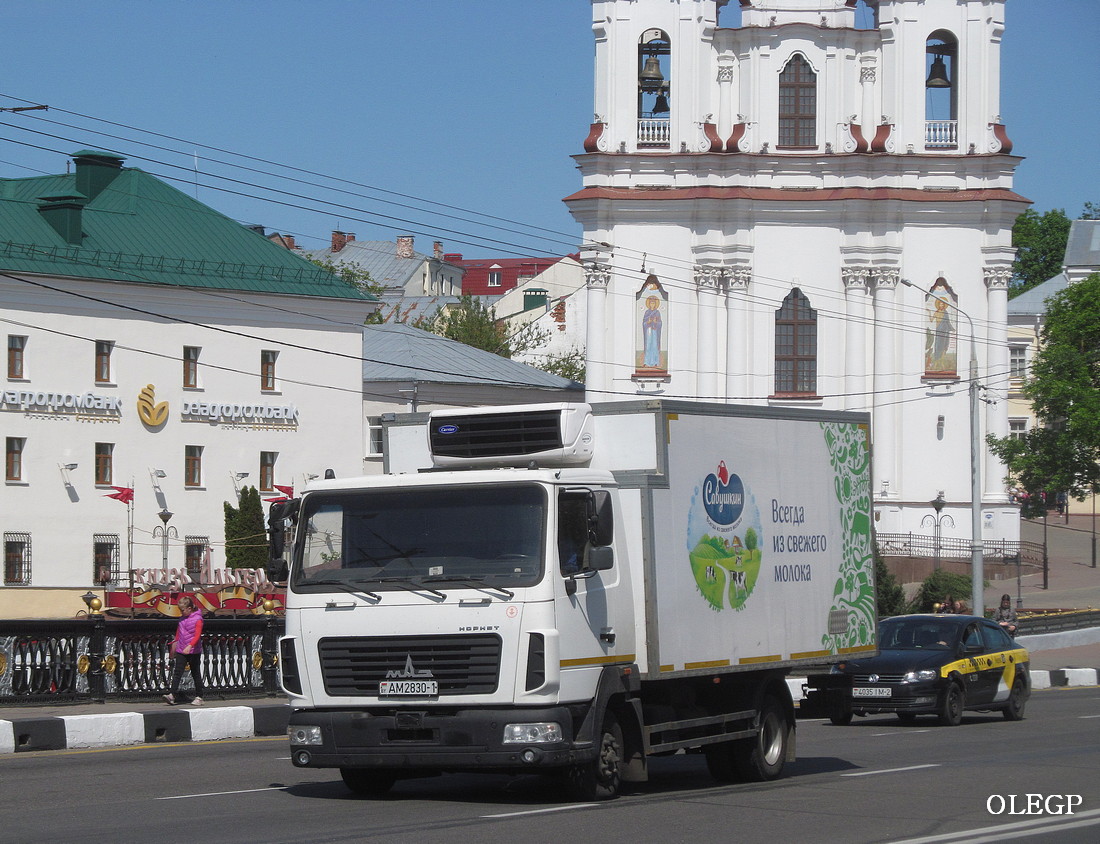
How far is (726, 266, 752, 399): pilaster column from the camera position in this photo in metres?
59.8

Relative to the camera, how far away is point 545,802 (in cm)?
1264

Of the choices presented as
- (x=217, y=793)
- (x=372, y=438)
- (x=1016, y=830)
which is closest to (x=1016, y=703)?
(x=1016, y=830)

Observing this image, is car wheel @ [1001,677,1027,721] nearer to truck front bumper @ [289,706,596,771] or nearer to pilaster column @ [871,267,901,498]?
truck front bumper @ [289,706,596,771]

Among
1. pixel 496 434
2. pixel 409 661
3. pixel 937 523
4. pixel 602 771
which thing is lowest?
pixel 602 771

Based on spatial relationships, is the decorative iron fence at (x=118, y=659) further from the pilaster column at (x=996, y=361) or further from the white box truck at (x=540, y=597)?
the pilaster column at (x=996, y=361)

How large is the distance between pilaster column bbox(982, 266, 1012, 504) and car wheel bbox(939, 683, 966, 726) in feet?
124

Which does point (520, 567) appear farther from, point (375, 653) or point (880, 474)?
point (880, 474)

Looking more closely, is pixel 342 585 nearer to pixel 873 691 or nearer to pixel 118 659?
pixel 118 659

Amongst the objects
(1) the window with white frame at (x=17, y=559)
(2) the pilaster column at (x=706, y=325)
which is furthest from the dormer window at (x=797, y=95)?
(1) the window with white frame at (x=17, y=559)

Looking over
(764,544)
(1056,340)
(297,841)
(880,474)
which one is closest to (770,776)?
(764,544)

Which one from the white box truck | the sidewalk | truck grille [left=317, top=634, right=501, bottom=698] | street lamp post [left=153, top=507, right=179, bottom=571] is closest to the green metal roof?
street lamp post [left=153, top=507, right=179, bottom=571]

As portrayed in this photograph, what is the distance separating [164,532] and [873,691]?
3835 cm

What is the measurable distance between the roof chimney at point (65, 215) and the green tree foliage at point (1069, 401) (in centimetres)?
3111

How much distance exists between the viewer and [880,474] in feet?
195
